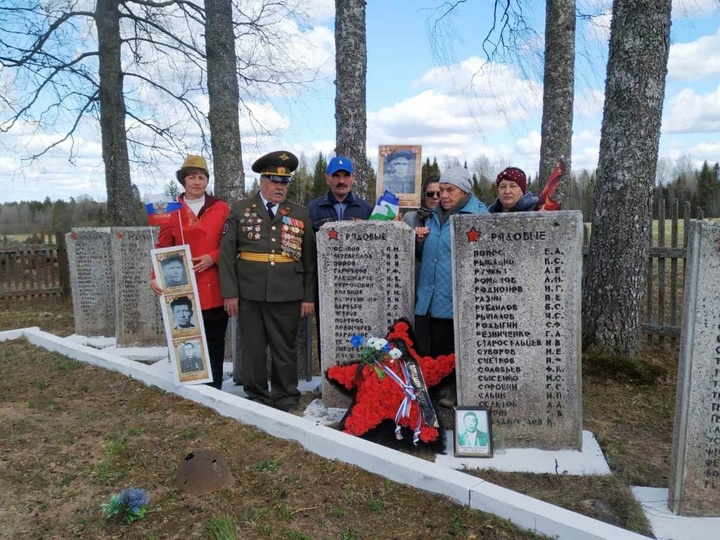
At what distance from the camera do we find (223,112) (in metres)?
6.95

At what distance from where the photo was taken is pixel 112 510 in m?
2.82

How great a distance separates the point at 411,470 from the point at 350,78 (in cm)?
403

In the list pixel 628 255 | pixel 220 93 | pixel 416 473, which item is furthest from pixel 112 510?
pixel 220 93

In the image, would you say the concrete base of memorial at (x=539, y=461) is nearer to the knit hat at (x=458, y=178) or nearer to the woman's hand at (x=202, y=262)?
the knit hat at (x=458, y=178)

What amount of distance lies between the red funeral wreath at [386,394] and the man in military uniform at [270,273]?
0.71 metres

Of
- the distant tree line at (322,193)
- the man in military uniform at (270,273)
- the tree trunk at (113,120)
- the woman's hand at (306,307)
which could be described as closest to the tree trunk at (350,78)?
the man in military uniform at (270,273)

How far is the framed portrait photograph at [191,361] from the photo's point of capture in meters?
4.54

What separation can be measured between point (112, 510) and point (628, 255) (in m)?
4.37

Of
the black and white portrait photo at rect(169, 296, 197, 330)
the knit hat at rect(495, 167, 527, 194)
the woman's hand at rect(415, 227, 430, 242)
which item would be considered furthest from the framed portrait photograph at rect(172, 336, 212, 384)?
the knit hat at rect(495, 167, 527, 194)

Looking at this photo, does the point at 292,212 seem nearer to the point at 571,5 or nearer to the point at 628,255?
the point at 628,255

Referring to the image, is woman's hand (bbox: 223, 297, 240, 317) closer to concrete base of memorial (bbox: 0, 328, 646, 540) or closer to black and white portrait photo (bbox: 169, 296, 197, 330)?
black and white portrait photo (bbox: 169, 296, 197, 330)

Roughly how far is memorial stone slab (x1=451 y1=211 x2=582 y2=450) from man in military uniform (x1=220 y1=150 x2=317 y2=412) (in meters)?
1.32

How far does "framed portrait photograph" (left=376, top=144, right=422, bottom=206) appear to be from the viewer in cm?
500

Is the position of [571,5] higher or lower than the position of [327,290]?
higher
